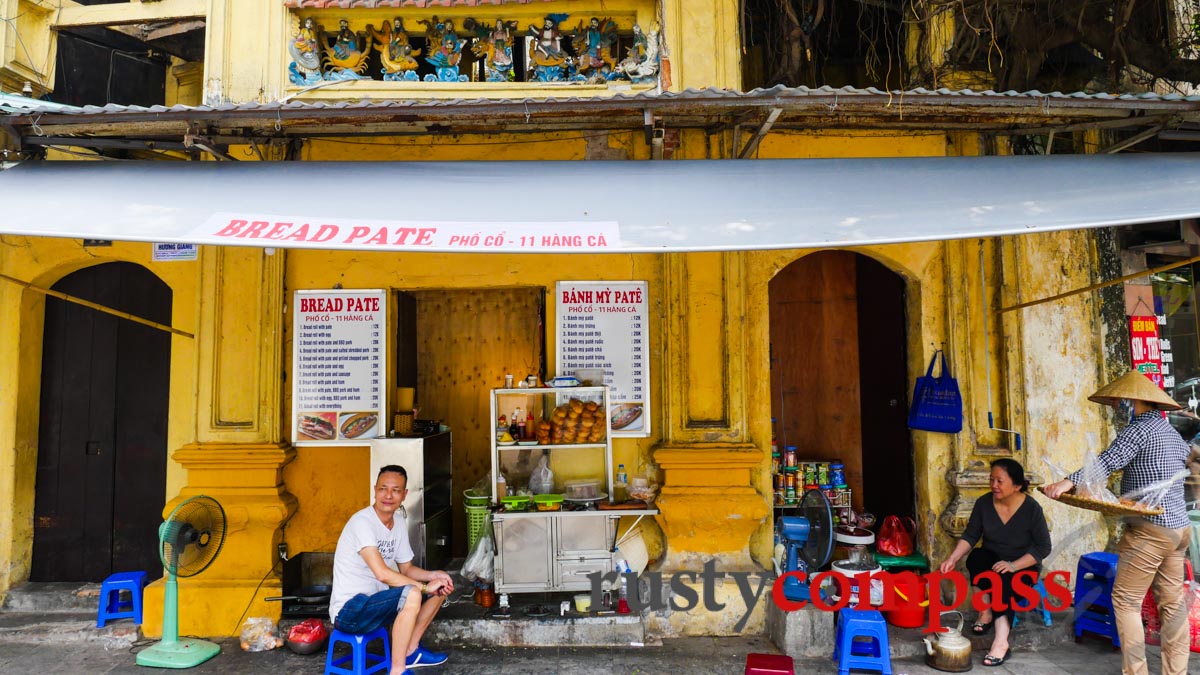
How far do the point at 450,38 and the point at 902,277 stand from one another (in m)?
4.45

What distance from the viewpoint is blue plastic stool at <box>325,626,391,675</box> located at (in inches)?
181

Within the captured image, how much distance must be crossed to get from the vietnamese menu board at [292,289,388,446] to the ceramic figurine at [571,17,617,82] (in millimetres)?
2603

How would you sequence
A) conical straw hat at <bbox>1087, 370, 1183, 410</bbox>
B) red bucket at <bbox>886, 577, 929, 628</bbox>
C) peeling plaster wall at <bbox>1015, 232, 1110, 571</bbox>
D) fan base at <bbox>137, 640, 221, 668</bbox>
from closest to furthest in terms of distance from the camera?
1. conical straw hat at <bbox>1087, 370, 1183, 410</bbox>
2. fan base at <bbox>137, 640, 221, 668</bbox>
3. red bucket at <bbox>886, 577, 929, 628</bbox>
4. peeling plaster wall at <bbox>1015, 232, 1110, 571</bbox>

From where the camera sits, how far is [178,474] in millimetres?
6059

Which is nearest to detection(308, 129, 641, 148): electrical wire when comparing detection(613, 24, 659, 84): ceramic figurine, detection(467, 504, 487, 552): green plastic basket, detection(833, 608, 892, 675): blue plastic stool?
detection(613, 24, 659, 84): ceramic figurine

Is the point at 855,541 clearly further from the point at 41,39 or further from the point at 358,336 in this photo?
the point at 41,39

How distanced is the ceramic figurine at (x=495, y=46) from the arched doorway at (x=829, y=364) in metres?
3.39

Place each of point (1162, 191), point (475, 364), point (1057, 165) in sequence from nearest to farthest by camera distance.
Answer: point (1162, 191), point (1057, 165), point (475, 364)

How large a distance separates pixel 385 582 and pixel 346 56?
4342mm

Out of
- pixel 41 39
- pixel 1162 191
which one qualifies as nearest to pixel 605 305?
pixel 1162 191

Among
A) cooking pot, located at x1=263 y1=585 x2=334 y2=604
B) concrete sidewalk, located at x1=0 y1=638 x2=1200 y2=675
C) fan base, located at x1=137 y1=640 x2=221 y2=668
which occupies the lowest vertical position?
concrete sidewalk, located at x1=0 y1=638 x2=1200 y2=675

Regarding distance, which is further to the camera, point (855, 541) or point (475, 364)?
point (475, 364)

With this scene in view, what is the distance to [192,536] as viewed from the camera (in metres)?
5.05

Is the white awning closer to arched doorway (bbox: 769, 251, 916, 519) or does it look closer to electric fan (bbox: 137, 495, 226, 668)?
electric fan (bbox: 137, 495, 226, 668)
